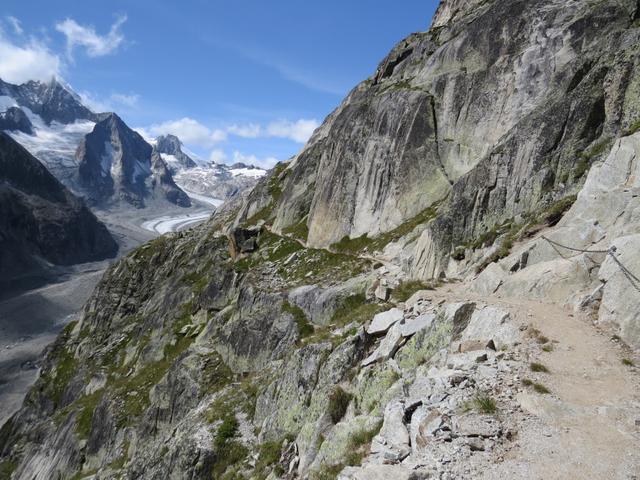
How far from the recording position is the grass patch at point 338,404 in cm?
1705

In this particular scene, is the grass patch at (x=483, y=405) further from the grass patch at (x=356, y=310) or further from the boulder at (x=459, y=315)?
the grass patch at (x=356, y=310)

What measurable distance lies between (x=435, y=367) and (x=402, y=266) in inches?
782

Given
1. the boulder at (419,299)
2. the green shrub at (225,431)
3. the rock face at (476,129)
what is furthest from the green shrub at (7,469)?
the boulder at (419,299)

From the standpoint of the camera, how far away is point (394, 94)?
53.8m

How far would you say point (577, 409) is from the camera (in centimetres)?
1079

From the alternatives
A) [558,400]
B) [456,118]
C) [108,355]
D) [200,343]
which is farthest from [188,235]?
[558,400]

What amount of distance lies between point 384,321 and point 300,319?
18.7m

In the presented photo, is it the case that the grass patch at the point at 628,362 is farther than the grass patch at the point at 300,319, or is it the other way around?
the grass patch at the point at 300,319

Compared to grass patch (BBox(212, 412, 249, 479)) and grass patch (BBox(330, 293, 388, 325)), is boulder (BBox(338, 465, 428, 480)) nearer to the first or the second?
grass patch (BBox(330, 293, 388, 325))

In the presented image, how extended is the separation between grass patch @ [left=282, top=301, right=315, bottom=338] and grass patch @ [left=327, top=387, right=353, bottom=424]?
18192 mm

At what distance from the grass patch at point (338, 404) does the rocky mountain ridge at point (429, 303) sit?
10 cm

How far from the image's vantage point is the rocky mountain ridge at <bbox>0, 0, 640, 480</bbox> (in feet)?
37.7

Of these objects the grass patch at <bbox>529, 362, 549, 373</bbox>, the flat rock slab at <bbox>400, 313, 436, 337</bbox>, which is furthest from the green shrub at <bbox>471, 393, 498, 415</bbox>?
the flat rock slab at <bbox>400, 313, 436, 337</bbox>

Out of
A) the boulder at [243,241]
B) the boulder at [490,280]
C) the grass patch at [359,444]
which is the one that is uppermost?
the boulder at [243,241]
